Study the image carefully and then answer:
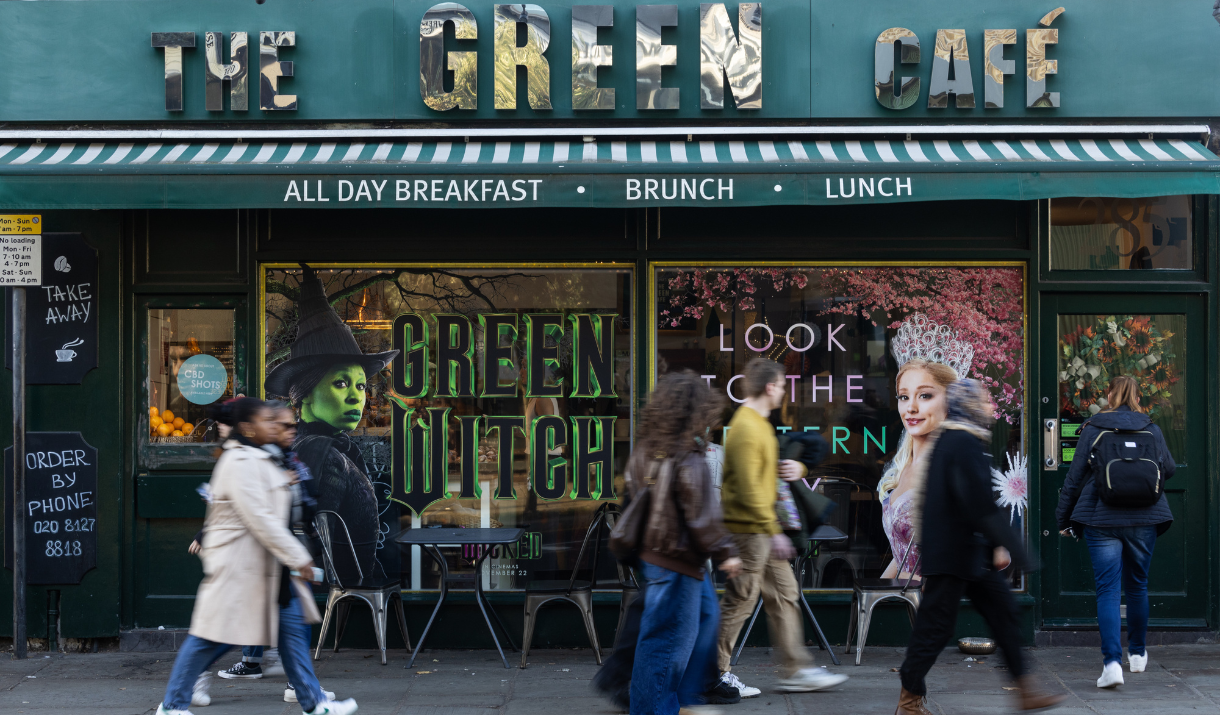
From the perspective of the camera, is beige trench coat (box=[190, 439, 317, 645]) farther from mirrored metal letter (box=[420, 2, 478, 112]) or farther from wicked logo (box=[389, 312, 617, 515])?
mirrored metal letter (box=[420, 2, 478, 112])

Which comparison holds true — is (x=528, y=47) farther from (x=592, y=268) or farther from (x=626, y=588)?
(x=626, y=588)

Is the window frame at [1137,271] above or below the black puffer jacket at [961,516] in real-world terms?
above

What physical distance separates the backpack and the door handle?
1049 mm

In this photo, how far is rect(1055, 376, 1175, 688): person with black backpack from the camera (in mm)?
5762

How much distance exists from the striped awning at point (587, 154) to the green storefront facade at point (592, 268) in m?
0.06

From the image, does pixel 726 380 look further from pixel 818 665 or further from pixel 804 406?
pixel 818 665

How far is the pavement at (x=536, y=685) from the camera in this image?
218 inches

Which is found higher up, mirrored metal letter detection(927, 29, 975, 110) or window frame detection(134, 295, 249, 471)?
mirrored metal letter detection(927, 29, 975, 110)

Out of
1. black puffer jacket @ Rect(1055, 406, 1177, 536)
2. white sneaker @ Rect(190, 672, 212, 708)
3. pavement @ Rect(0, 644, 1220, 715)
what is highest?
black puffer jacket @ Rect(1055, 406, 1177, 536)

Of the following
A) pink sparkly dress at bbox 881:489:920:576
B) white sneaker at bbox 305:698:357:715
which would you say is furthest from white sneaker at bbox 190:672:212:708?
pink sparkly dress at bbox 881:489:920:576

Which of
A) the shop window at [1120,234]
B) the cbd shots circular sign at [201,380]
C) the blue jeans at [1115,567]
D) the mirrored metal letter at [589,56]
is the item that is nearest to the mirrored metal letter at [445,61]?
the mirrored metal letter at [589,56]

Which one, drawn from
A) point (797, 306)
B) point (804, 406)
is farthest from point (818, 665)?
point (797, 306)

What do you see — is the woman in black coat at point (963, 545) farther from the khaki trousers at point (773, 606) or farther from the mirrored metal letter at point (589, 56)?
the mirrored metal letter at point (589, 56)

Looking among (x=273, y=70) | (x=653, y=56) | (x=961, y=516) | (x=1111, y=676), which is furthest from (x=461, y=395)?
(x=1111, y=676)
